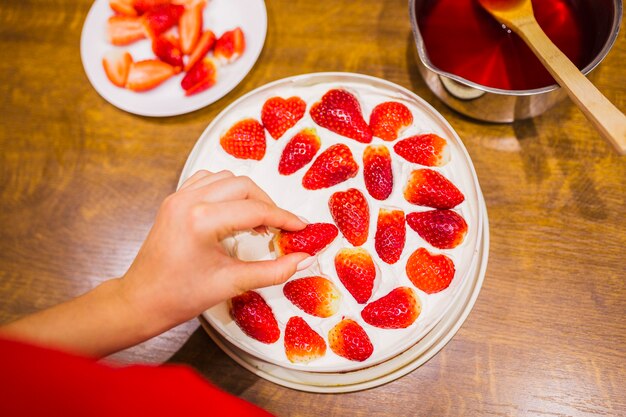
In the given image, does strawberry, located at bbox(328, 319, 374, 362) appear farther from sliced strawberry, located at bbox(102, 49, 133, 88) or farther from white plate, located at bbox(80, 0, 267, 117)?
sliced strawberry, located at bbox(102, 49, 133, 88)

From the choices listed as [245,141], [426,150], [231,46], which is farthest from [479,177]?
[231,46]

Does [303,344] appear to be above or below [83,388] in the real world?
below

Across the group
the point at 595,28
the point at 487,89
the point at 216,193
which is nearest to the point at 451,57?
the point at 487,89

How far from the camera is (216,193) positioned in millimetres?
764

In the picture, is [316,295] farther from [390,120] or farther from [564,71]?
[564,71]

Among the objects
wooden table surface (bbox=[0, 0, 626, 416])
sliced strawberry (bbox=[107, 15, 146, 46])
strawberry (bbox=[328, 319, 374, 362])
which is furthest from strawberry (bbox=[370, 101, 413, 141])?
sliced strawberry (bbox=[107, 15, 146, 46])

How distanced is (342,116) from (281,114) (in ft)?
0.40

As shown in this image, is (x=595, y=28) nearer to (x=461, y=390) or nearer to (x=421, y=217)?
(x=421, y=217)

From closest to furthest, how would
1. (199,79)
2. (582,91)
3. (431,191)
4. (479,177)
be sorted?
(582,91)
(431,191)
(479,177)
(199,79)

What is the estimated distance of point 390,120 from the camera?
39.7 inches

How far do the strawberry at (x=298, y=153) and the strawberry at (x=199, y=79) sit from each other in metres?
0.28

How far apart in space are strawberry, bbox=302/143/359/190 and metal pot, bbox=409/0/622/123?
0.69ft

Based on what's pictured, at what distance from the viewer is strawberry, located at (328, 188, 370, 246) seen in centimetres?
94

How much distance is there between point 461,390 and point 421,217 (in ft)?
1.01
